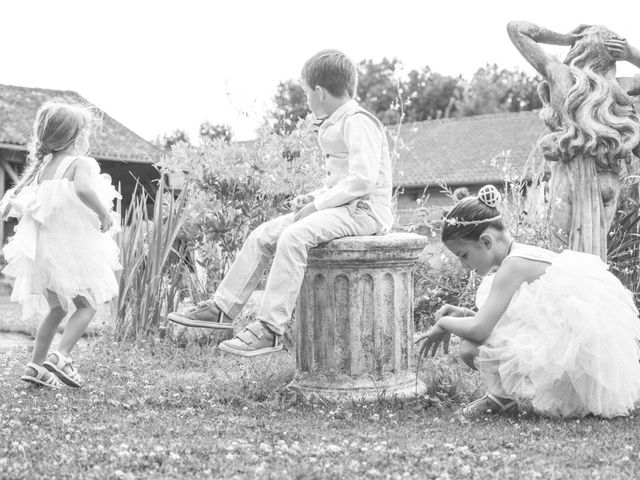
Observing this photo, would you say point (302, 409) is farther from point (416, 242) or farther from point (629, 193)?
point (629, 193)

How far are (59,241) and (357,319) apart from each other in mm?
1779

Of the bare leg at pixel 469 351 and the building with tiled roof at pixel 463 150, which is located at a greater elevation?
the building with tiled roof at pixel 463 150

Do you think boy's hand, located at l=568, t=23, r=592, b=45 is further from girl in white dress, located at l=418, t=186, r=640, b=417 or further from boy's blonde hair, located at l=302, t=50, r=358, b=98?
→ girl in white dress, located at l=418, t=186, r=640, b=417

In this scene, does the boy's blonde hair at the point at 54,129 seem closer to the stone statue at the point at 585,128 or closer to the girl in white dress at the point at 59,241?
the girl in white dress at the point at 59,241

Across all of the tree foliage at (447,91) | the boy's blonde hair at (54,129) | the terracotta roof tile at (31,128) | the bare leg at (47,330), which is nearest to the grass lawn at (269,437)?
the bare leg at (47,330)

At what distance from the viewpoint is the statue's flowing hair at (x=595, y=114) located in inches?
246

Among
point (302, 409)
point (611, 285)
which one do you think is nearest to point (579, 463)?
point (611, 285)

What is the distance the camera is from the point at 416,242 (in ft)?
14.5

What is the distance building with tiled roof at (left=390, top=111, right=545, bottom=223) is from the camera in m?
26.9

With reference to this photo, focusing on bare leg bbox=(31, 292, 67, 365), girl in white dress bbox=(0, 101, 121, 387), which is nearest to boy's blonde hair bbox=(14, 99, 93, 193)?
girl in white dress bbox=(0, 101, 121, 387)

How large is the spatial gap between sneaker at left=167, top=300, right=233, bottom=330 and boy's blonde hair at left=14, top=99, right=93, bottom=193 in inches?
54.5

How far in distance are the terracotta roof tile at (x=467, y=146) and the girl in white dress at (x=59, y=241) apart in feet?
71.4

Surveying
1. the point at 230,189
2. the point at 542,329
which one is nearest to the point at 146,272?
the point at 230,189

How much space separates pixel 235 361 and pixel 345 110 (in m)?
2.28
